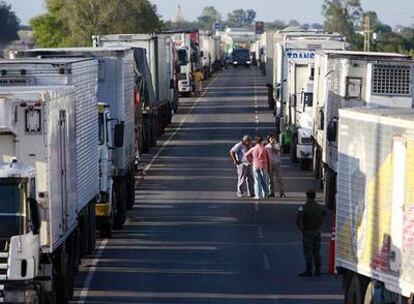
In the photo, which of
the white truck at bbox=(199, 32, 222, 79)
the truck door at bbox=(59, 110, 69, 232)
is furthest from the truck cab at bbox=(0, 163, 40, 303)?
the white truck at bbox=(199, 32, 222, 79)

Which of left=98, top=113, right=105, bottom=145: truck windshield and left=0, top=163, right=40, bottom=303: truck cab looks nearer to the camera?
left=0, top=163, right=40, bottom=303: truck cab

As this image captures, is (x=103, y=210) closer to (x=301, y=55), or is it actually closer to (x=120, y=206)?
(x=120, y=206)

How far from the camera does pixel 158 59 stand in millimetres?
53438

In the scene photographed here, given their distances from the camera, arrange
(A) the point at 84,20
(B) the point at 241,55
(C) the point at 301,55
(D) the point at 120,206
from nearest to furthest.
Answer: (D) the point at 120,206
(C) the point at 301,55
(A) the point at 84,20
(B) the point at 241,55

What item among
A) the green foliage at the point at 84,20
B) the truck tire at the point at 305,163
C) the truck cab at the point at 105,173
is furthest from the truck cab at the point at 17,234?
the green foliage at the point at 84,20

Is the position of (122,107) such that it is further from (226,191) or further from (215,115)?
(215,115)

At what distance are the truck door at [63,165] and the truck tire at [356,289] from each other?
4.07 metres

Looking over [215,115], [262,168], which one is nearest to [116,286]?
[262,168]

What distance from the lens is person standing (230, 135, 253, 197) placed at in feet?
114

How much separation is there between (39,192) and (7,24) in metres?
136

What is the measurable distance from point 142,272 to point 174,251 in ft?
7.67

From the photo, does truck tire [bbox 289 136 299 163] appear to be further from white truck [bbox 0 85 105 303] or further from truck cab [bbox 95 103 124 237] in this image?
white truck [bbox 0 85 105 303]

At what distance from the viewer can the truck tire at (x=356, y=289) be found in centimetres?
1814

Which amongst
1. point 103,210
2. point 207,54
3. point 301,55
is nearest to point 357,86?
point 103,210
